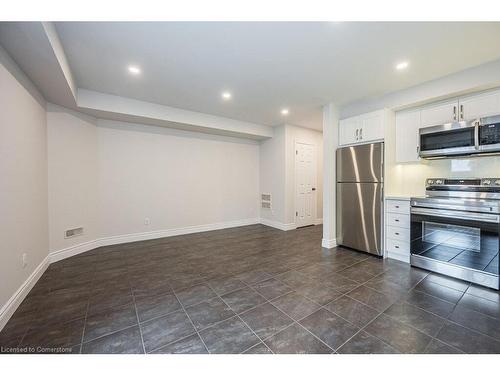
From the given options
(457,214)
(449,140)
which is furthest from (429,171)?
(457,214)

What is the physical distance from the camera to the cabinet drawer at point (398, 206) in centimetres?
289

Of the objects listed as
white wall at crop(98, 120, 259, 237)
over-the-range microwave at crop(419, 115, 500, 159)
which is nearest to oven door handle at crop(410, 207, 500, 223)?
over-the-range microwave at crop(419, 115, 500, 159)

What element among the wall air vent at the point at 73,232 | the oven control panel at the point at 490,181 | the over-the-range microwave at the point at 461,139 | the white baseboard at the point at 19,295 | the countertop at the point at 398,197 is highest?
the over-the-range microwave at the point at 461,139

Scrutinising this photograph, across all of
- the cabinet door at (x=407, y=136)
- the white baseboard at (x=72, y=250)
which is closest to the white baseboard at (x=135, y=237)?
the white baseboard at (x=72, y=250)

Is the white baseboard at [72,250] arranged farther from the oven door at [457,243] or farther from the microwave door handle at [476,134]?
the microwave door handle at [476,134]

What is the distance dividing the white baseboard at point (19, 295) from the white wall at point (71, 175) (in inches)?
23.8

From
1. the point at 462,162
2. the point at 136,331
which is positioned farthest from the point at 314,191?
the point at 136,331

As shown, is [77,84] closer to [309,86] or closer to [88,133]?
[88,133]

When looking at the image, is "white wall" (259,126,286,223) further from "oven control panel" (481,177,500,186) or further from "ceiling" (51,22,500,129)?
"oven control panel" (481,177,500,186)

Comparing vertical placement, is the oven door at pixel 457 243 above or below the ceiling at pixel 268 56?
below

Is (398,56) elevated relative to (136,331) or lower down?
elevated

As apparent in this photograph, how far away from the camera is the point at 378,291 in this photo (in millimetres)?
2188

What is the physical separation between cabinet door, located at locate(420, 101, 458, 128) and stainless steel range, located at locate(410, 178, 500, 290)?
2.60ft
